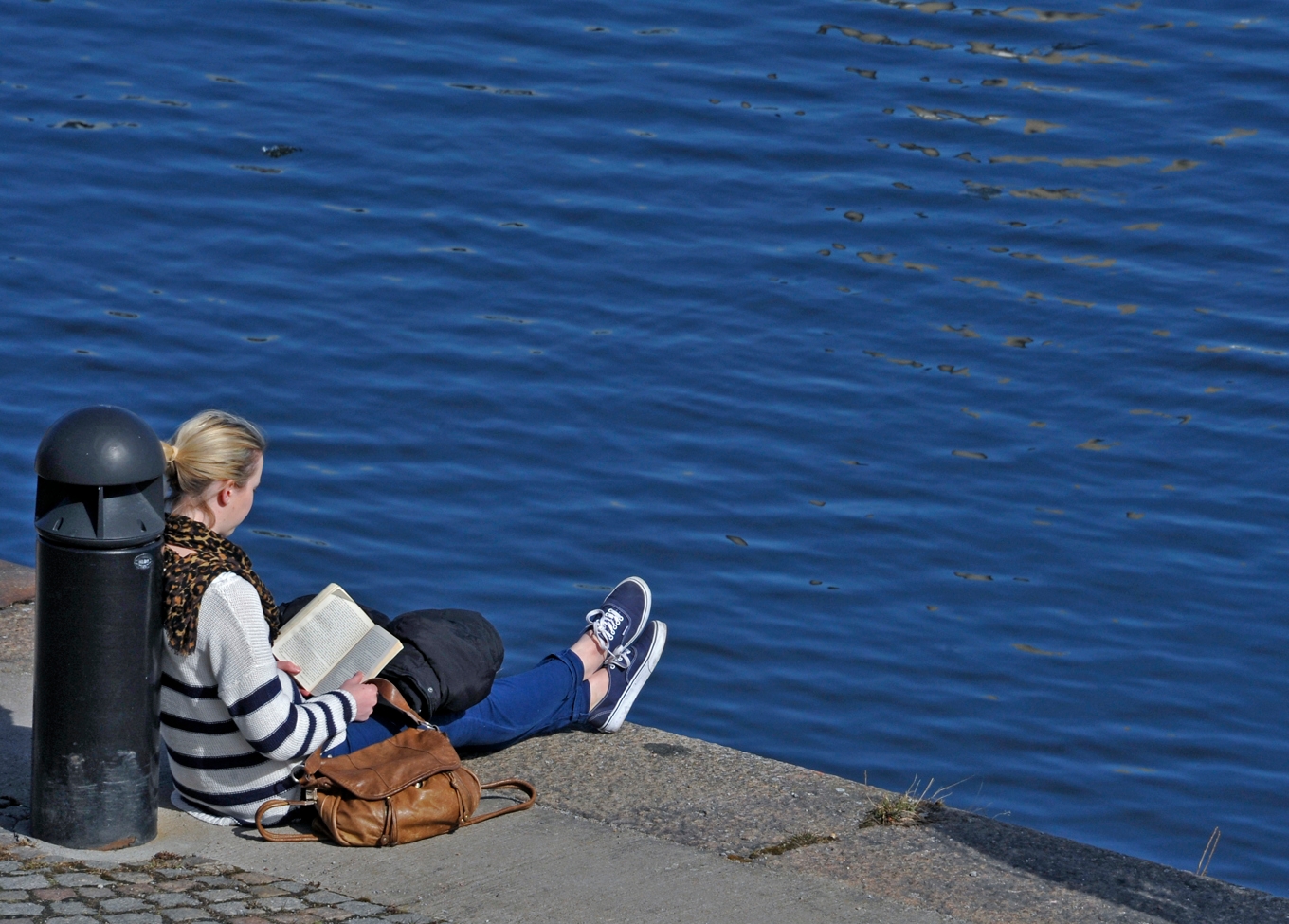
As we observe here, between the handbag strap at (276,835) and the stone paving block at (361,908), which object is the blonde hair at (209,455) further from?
the stone paving block at (361,908)

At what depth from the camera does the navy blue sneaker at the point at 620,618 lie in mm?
6328

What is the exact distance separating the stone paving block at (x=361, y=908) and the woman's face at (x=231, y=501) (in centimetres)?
110

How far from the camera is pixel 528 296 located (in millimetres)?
11969

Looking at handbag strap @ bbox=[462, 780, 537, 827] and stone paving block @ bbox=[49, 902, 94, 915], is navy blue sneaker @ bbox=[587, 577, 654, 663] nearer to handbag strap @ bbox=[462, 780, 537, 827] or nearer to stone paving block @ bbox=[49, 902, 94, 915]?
handbag strap @ bbox=[462, 780, 537, 827]

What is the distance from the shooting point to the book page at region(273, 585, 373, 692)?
511 cm

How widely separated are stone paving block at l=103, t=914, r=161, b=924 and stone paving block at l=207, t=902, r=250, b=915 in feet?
0.46

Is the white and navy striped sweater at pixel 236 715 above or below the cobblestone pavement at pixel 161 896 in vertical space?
above

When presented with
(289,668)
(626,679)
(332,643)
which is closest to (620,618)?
(626,679)

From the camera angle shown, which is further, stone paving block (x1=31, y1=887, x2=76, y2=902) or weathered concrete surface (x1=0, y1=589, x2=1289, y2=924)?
weathered concrete surface (x1=0, y1=589, x2=1289, y2=924)

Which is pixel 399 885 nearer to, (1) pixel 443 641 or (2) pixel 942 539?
(1) pixel 443 641

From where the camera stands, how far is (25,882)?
447 centimetres

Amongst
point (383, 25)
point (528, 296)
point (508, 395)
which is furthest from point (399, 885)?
point (383, 25)

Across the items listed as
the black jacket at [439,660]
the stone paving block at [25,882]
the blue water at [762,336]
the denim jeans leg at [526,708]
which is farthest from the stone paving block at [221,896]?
the blue water at [762,336]

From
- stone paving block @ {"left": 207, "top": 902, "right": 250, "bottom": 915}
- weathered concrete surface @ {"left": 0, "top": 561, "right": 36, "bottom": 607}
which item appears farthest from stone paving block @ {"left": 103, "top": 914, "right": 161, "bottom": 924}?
weathered concrete surface @ {"left": 0, "top": 561, "right": 36, "bottom": 607}
